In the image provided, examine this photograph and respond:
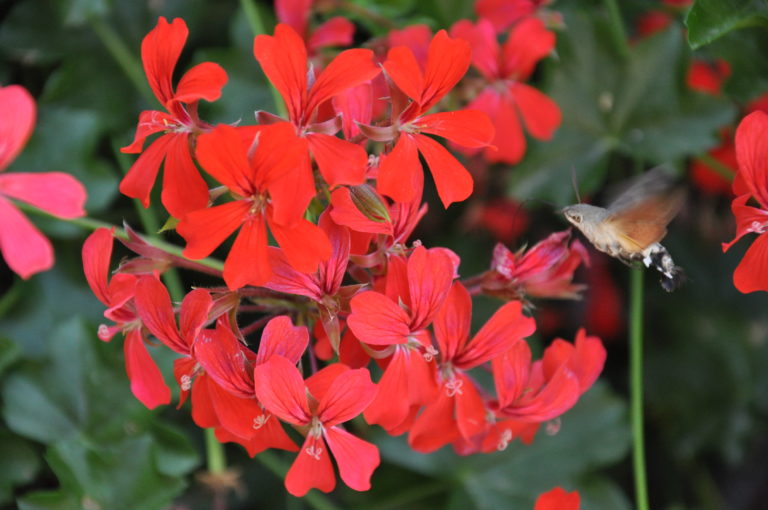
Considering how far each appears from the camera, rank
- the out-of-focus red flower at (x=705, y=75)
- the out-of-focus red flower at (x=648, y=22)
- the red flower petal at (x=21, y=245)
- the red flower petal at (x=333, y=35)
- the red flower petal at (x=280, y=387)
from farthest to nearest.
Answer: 1. the out-of-focus red flower at (x=648, y=22)
2. the out-of-focus red flower at (x=705, y=75)
3. the red flower petal at (x=333, y=35)
4. the red flower petal at (x=280, y=387)
5. the red flower petal at (x=21, y=245)

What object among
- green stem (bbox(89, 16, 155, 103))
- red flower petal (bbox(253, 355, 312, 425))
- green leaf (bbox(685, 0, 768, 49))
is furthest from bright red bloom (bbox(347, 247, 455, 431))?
green stem (bbox(89, 16, 155, 103))

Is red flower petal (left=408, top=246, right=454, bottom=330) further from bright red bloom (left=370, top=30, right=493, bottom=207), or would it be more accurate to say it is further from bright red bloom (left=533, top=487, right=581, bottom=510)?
bright red bloom (left=533, top=487, right=581, bottom=510)

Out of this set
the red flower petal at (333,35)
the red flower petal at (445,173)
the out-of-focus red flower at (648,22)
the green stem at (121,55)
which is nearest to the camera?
the red flower petal at (445,173)

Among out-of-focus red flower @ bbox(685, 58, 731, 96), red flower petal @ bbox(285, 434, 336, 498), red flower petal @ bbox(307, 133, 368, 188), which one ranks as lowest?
out-of-focus red flower @ bbox(685, 58, 731, 96)

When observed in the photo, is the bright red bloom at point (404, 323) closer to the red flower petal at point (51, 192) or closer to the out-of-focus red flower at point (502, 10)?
the red flower petal at point (51, 192)

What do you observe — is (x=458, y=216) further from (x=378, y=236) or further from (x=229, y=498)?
(x=378, y=236)

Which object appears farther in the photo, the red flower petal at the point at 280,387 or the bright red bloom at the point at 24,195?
the red flower petal at the point at 280,387

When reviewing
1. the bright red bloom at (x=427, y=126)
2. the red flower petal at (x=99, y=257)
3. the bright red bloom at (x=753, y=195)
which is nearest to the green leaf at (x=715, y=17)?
the bright red bloom at (x=753, y=195)
